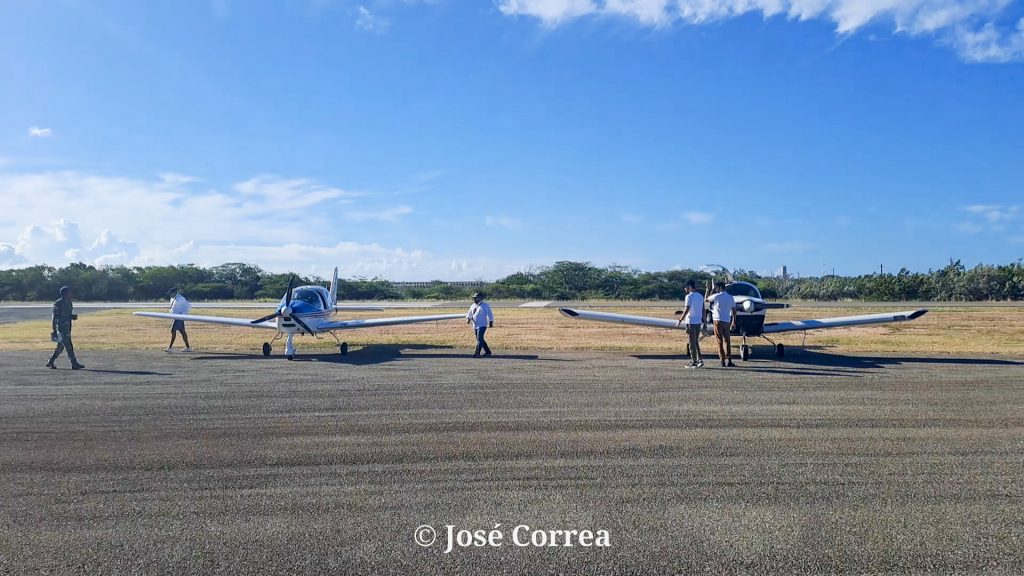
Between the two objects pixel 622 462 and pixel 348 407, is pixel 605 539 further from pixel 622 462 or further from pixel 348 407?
pixel 348 407

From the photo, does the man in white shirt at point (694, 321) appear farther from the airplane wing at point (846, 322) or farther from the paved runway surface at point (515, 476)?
the airplane wing at point (846, 322)

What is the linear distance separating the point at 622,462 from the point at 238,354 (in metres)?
13.5

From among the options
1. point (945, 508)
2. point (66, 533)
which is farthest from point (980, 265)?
point (66, 533)

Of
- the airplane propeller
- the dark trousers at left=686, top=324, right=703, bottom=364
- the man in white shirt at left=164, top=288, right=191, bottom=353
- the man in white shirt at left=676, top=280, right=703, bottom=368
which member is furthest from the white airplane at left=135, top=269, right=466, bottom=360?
the dark trousers at left=686, top=324, right=703, bottom=364

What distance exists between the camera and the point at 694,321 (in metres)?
13.6

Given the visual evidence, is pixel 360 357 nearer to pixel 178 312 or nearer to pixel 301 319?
pixel 301 319

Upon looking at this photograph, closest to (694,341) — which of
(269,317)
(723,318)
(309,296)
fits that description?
(723,318)

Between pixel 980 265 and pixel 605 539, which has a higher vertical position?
pixel 980 265

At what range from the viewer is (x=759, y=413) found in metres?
8.47

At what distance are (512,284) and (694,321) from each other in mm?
72396

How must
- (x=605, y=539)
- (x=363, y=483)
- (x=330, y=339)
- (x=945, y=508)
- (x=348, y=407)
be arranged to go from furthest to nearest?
(x=330, y=339) → (x=348, y=407) → (x=363, y=483) → (x=945, y=508) → (x=605, y=539)

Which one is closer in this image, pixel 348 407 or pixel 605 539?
pixel 605 539

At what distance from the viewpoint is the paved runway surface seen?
4.33 meters

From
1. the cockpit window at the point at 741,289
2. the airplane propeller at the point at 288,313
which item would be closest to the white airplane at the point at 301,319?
the airplane propeller at the point at 288,313
